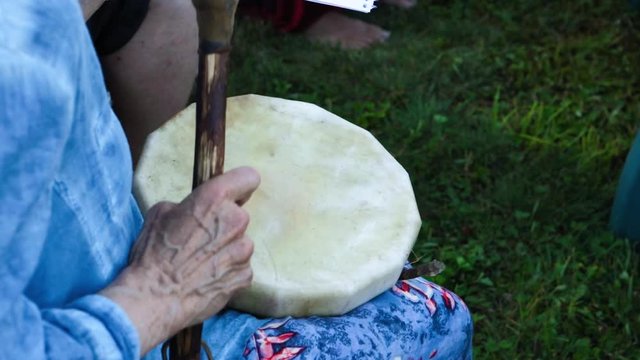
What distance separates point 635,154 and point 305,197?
125 centimetres

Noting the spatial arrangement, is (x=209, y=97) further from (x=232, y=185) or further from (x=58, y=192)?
(x=58, y=192)

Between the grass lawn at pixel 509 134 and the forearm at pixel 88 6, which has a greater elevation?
the forearm at pixel 88 6

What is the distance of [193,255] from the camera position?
1.16m

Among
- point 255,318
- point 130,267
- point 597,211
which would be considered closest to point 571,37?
point 597,211

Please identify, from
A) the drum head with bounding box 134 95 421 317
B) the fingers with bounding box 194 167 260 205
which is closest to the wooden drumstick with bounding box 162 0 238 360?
the fingers with bounding box 194 167 260 205

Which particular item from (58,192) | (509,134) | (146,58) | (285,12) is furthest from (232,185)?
(285,12)

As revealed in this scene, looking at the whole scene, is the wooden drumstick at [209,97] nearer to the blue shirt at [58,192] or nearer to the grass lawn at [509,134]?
the blue shirt at [58,192]

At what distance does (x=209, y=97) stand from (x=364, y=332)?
17.2 inches

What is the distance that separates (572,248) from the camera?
2.50 metres

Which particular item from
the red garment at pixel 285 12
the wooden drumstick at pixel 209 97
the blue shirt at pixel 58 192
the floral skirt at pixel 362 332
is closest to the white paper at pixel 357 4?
the wooden drumstick at pixel 209 97

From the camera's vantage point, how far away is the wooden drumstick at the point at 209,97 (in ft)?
3.68

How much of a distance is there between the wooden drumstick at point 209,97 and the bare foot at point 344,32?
2.22 m

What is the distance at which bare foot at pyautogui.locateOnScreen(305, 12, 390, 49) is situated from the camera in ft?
11.1

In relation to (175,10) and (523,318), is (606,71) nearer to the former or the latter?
(523,318)
